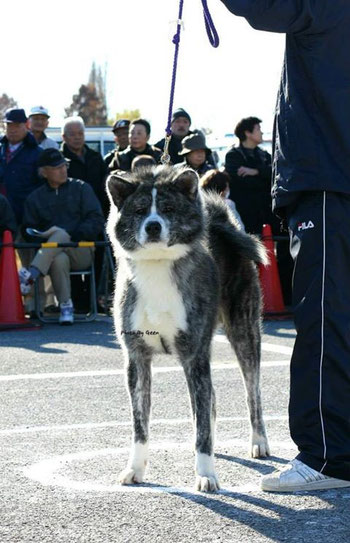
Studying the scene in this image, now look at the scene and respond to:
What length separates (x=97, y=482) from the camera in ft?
17.7

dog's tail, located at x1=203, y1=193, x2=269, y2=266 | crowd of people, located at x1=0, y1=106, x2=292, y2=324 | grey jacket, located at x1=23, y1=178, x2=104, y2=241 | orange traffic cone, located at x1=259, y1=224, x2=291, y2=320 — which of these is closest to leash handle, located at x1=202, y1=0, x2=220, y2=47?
dog's tail, located at x1=203, y1=193, x2=269, y2=266

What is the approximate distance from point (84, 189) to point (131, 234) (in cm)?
793

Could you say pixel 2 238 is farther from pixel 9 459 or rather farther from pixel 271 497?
pixel 271 497

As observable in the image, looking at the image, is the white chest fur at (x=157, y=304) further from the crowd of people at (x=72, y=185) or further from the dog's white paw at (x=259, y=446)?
the crowd of people at (x=72, y=185)

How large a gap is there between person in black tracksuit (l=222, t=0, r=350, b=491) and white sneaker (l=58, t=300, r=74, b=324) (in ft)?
25.9

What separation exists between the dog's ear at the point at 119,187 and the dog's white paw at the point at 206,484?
1.41 metres

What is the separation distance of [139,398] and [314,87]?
1.77 m

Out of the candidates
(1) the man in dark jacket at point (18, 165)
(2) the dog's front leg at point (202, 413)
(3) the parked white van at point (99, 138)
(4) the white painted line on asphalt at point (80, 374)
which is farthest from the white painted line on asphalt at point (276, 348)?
(3) the parked white van at point (99, 138)

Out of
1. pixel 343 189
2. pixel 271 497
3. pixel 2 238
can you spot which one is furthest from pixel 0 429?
pixel 2 238

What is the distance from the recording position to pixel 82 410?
24.4ft

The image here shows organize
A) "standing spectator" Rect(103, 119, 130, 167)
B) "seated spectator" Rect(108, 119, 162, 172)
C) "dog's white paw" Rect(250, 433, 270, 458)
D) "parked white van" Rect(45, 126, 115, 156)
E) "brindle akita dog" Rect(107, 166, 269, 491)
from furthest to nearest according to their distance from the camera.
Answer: "parked white van" Rect(45, 126, 115, 156) < "standing spectator" Rect(103, 119, 130, 167) < "seated spectator" Rect(108, 119, 162, 172) < "dog's white paw" Rect(250, 433, 270, 458) < "brindle akita dog" Rect(107, 166, 269, 491)

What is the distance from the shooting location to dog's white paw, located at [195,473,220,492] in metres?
5.22

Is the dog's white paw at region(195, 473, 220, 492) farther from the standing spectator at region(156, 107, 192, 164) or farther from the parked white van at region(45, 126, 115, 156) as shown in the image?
the parked white van at region(45, 126, 115, 156)

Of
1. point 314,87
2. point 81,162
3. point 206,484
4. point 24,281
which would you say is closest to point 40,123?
point 81,162
